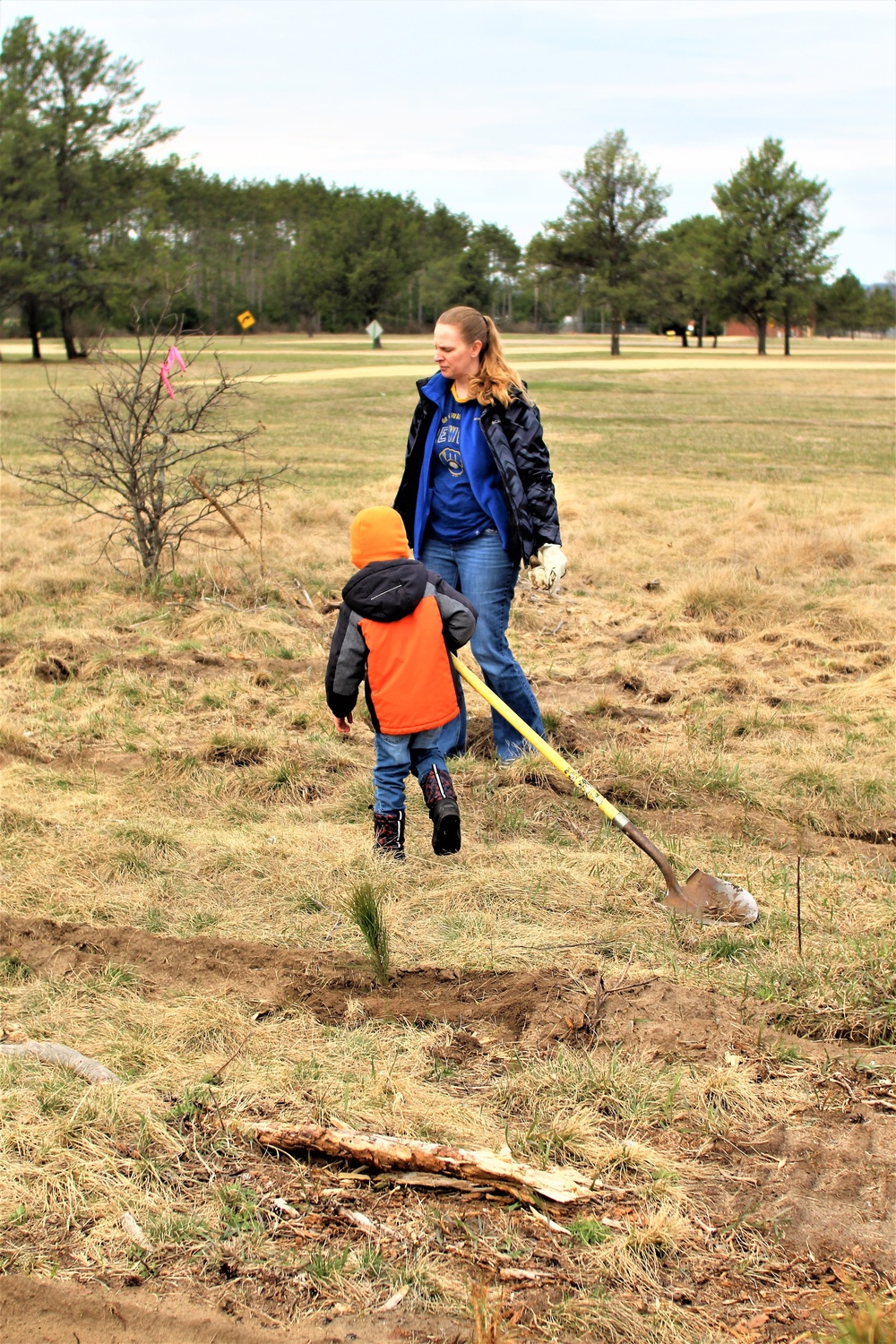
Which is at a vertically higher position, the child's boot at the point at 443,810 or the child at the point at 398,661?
the child at the point at 398,661

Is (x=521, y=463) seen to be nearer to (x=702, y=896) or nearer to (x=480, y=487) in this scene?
(x=480, y=487)

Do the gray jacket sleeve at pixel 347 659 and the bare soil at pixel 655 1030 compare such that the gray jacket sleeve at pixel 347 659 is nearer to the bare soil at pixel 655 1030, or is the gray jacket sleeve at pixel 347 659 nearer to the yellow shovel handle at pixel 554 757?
the yellow shovel handle at pixel 554 757

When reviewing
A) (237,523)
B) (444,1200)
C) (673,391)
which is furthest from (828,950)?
(673,391)

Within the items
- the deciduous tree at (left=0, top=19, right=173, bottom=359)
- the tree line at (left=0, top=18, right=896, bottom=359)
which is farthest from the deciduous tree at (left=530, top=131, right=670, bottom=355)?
the deciduous tree at (left=0, top=19, right=173, bottom=359)

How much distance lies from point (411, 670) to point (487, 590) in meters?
1.00

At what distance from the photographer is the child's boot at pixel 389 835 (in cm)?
442

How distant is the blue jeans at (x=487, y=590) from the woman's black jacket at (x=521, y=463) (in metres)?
0.12

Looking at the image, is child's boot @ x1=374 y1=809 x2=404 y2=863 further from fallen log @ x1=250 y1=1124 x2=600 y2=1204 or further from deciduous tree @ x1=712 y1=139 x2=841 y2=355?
deciduous tree @ x1=712 y1=139 x2=841 y2=355

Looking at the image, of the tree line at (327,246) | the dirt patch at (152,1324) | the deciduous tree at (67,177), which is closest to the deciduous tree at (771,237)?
the tree line at (327,246)

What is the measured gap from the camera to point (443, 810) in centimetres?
426

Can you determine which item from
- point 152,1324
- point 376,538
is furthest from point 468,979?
point 376,538

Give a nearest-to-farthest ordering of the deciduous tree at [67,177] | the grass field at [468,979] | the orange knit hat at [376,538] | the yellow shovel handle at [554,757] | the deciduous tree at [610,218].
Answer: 1. the grass field at [468,979]
2. the yellow shovel handle at [554,757]
3. the orange knit hat at [376,538]
4. the deciduous tree at [67,177]
5. the deciduous tree at [610,218]

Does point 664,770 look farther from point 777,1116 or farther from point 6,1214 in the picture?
point 6,1214

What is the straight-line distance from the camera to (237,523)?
11.2m
